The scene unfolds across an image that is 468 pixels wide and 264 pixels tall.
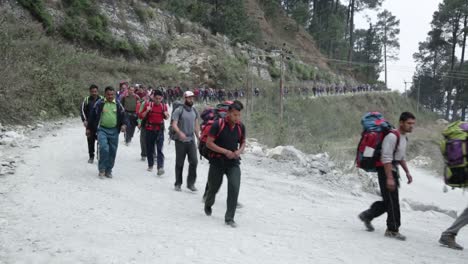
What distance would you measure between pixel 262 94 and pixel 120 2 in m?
14.3

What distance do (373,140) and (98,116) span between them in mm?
5416

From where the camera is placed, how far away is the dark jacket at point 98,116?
836 cm

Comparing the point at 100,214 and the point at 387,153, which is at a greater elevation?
the point at 387,153

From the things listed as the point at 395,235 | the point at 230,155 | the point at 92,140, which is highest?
the point at 230,155

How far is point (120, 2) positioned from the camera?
35625 millimetres

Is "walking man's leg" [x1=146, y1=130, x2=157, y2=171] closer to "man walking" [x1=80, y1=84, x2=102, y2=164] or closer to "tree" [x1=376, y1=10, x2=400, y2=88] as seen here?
"man walking" [x1=80, y1=84, x2=102, y2=164]

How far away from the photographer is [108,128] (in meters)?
8.25

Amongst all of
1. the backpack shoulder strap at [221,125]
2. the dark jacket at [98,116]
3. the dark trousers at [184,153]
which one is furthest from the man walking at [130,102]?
the backpack shoulder strap at [221,125]

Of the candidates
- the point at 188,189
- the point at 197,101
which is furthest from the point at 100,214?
→ the point at 197,101

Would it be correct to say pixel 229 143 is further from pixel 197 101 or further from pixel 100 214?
pixel 197 101

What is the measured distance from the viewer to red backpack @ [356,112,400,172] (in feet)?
19.0

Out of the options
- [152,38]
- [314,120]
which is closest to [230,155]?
[314,120]

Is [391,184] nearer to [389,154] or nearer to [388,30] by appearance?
[389,154]

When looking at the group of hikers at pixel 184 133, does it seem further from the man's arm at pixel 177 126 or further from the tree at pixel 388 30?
the tree at pixel 388 30
